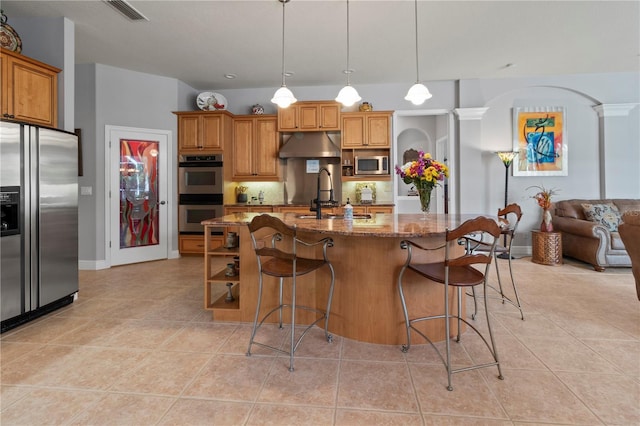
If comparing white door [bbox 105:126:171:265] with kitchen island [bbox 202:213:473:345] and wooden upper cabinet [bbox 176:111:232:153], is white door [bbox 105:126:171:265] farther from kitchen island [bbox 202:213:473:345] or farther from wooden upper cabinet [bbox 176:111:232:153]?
kitchen island [bbox 202:213:473:345]

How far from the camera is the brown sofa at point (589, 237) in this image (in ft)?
13.8

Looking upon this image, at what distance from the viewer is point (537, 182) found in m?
5.43

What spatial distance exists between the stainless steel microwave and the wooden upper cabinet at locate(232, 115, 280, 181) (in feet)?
4.55

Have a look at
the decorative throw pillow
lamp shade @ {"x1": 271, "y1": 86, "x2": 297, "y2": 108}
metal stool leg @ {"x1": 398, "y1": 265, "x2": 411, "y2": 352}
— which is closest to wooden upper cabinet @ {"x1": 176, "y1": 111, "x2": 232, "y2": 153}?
lamp shade @ {"x1": 271, "y1": 86, "x2": 297, "y2": 108}

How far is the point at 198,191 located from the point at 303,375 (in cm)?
410

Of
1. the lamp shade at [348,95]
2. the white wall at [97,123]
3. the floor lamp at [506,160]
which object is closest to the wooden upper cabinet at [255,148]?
the white wall at [97,123]

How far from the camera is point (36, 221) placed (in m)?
2.69

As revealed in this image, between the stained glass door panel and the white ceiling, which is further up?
the white ceiling

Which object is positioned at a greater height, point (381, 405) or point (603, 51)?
point (603, 51)

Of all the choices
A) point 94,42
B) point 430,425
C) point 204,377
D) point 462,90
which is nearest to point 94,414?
point 204,377

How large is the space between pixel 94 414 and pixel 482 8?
4.54 metres

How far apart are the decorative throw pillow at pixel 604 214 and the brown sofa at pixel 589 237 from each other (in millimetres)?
92

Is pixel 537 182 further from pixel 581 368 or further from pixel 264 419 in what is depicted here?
pixel 264 419

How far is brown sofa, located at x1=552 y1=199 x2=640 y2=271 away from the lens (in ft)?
13.8
